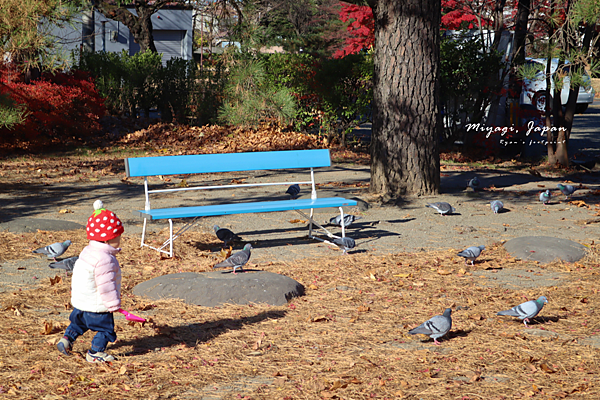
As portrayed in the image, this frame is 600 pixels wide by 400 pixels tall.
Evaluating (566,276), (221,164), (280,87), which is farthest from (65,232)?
(280,87)

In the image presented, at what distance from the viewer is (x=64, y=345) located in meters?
3.77

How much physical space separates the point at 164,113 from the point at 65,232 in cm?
1177

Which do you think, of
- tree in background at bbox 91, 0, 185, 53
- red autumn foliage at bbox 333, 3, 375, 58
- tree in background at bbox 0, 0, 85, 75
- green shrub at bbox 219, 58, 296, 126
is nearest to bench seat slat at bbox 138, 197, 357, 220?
tree in background at bbox 0, 0, 85, 75

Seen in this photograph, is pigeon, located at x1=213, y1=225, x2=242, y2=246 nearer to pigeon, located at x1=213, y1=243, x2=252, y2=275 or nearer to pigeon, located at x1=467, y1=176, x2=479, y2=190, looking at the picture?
pigeon, located at x1=213, y1=243, x2=252, y2=275

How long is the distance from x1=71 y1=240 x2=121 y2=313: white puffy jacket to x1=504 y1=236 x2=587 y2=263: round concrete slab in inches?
176

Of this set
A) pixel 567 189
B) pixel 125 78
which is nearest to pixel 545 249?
pixel 567 189

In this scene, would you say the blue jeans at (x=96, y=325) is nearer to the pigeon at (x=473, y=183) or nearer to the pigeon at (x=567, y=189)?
the pigeon at (x=473, y=183)

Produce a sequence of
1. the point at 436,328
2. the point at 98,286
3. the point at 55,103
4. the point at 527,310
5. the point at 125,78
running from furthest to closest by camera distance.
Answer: the point at 125,78 → the point at 55,103 → the point at 527,310 → the point at 436,328 → the point at 98,286

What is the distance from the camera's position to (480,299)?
16.8 ft

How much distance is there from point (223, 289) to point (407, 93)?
5129 mm

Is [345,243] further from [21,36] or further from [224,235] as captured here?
[21,36]

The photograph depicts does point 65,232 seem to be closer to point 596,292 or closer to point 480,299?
point 480,299

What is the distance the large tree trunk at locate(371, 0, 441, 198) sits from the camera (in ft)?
29.3

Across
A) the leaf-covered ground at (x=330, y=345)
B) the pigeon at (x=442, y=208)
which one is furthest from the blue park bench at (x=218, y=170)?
the pigeon at (x=442, y=208)
